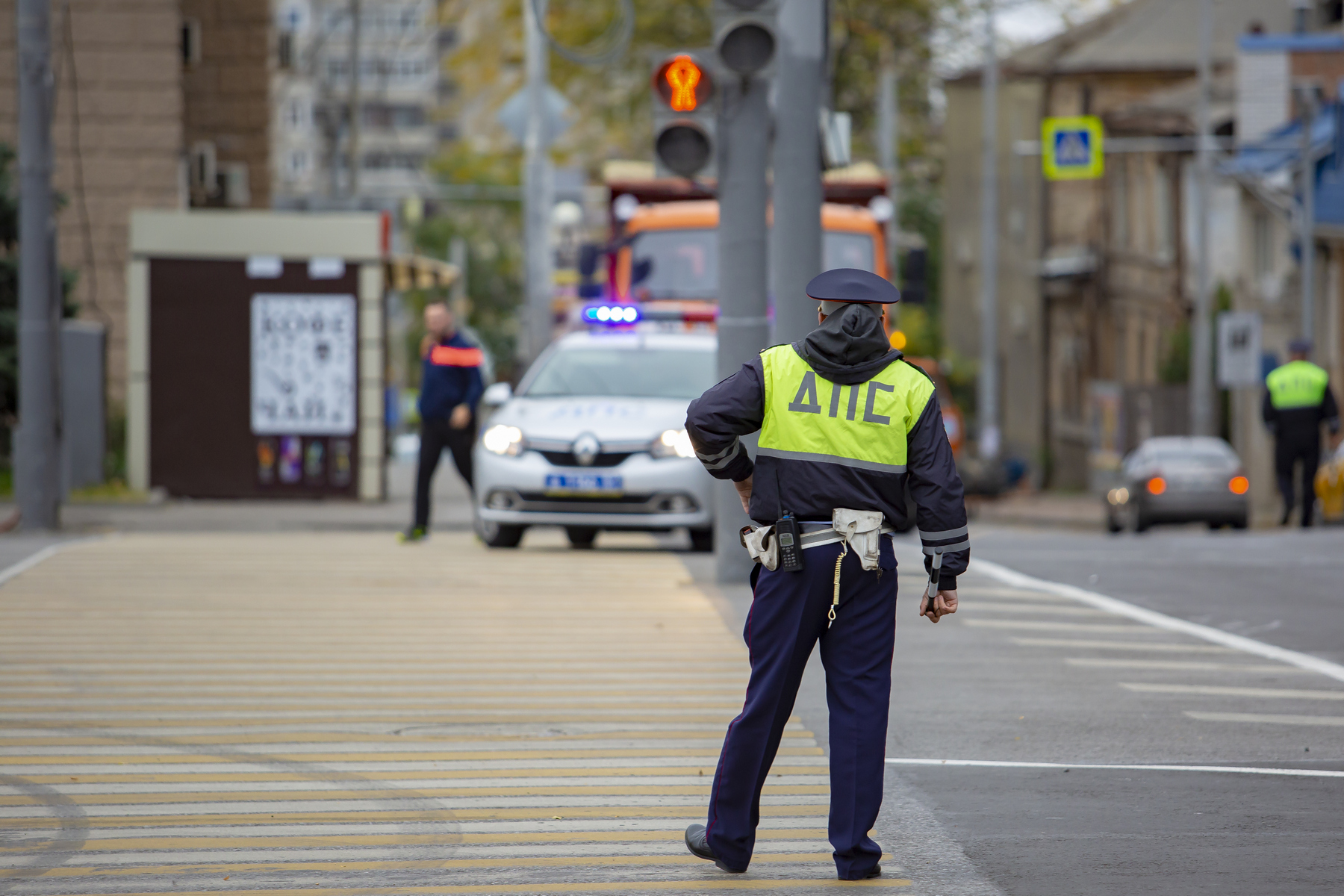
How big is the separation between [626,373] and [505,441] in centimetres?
136

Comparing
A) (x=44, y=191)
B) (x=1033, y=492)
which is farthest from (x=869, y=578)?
(x=1033, y=492)

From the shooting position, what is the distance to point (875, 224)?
17.7m

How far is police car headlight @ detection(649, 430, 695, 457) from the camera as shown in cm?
1333

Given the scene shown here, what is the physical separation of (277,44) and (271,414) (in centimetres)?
1027

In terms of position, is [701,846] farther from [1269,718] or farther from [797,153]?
[797,153]

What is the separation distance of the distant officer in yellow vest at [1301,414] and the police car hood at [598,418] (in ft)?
29.4

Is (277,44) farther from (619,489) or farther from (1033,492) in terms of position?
(1033,492)

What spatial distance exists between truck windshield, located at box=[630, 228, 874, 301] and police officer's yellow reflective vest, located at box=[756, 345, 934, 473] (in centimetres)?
1164

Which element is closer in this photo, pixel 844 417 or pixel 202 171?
pixel 844 417

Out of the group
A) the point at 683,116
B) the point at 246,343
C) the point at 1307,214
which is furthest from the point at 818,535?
the point at 1307,214

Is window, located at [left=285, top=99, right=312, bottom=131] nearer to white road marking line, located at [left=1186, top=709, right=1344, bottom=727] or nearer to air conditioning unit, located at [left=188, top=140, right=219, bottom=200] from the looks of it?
air conditioning unit, located at [left=188, top=140, right=219, bottom=200]

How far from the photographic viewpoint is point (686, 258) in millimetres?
17234

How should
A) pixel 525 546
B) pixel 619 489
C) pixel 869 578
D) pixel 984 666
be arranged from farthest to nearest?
pixel 525 546
pixel 619 489
pixel 984 666
pixel 869 578

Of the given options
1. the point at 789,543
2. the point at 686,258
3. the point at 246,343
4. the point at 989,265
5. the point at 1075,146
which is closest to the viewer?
the point at 789,543
